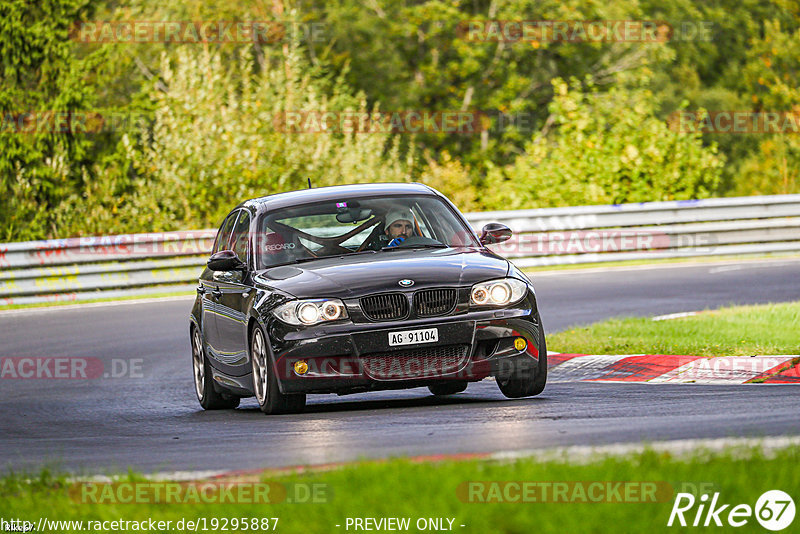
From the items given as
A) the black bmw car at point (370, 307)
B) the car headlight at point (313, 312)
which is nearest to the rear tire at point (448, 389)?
the black bmw car at point (370, 307)

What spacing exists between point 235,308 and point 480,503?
562cm

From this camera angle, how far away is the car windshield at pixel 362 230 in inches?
421

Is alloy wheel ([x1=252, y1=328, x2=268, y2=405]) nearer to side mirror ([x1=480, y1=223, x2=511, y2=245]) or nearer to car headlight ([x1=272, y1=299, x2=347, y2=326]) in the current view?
car headlight ([x1=272, y1=299, x2=347, y2=326])

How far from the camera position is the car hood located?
950 centimetres

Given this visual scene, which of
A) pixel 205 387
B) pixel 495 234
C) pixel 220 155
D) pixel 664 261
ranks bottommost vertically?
pixel 664 261

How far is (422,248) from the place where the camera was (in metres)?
10.6

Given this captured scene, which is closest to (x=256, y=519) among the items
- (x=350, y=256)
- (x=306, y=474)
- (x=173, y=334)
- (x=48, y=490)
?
(x=306, y=474)

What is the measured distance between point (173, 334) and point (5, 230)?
37.0 ft

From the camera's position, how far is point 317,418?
9.50 m

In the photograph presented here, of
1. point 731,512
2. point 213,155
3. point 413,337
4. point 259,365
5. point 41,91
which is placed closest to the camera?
point 731,512

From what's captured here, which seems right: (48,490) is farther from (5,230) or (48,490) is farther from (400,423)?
(5,230)

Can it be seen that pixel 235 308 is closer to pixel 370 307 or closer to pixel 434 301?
pixel 370 307

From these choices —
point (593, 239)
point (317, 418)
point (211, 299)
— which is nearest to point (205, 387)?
point (211, 299)

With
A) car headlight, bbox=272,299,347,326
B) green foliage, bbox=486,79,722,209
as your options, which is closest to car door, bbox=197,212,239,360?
car headlight, bbox=272,299,347,326
